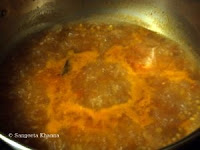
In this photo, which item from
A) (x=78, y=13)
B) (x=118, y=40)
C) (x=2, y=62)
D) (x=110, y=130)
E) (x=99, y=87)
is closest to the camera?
(x=110, y=130)

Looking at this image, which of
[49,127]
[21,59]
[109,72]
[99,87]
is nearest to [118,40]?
[109,72]

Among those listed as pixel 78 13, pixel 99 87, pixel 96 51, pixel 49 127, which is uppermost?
pixel 78 13

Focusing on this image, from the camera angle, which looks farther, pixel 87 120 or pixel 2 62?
pixel 2 62

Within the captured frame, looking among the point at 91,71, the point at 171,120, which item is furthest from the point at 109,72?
the point at 171,120

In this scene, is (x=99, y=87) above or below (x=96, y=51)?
below

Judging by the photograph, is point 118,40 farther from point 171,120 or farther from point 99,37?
point 171,120

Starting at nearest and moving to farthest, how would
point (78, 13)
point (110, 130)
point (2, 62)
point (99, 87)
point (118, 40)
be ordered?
point (110, 130) → point (99, 87) → point (2, 62) → point (118, 40) → point (78, 13)
